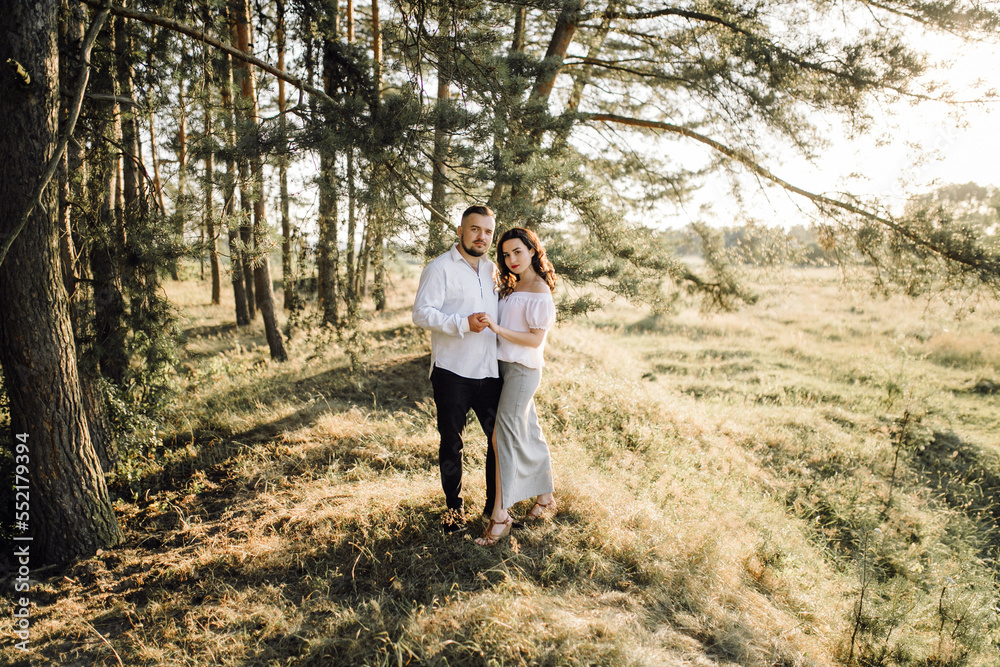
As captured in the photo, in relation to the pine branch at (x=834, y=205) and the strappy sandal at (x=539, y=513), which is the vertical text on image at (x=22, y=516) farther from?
the pine branch at (x=834, y=205)

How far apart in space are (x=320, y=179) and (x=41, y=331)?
7.19 ft

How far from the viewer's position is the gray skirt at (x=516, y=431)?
140 inches

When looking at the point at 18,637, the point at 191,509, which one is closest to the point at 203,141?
the point at 191,509

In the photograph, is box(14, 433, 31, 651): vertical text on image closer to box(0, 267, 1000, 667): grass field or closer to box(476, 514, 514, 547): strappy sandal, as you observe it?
box(0, 267, 1000, 667): grass field

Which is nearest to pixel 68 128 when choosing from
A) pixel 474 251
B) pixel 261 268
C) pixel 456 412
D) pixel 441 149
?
pixel 441 149

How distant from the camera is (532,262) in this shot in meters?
3.60

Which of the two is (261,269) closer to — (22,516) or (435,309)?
(22,516)

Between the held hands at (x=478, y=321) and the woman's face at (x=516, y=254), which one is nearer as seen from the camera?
the held hands at (x=478, y=321)

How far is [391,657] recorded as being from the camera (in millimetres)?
2754

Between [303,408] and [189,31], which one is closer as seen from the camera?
[189,31]

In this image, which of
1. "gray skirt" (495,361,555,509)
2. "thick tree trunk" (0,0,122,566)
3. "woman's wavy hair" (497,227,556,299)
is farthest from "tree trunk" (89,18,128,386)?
"gray skirt" (495,361,555,509)

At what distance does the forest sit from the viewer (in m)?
3.52

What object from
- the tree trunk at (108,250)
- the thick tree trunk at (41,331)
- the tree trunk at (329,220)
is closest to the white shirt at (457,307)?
the tree trunk at (329,220)

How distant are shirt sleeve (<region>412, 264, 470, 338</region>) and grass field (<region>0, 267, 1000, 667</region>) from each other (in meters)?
1.60
